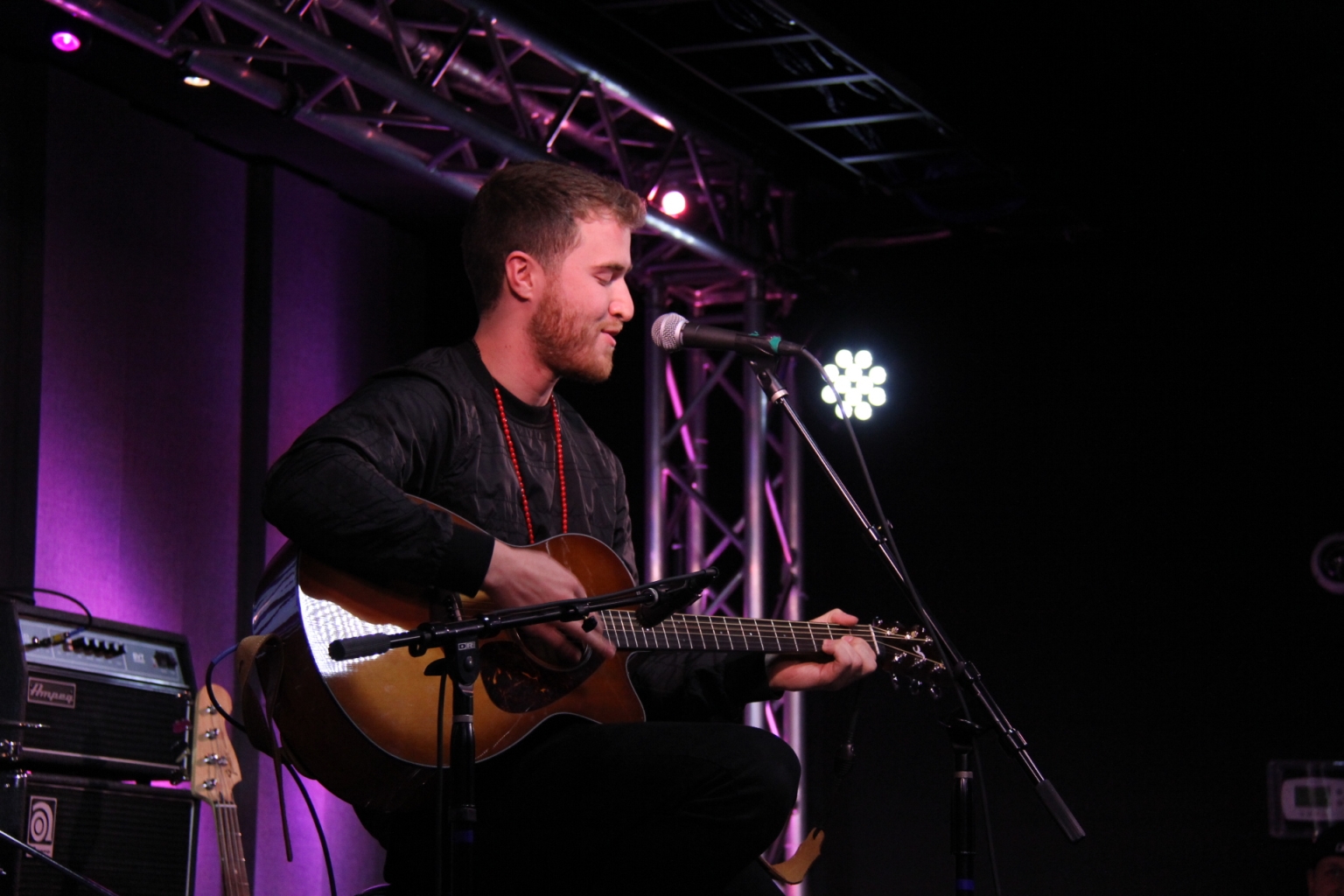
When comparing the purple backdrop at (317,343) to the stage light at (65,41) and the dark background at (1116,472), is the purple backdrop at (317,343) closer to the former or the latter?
the dark background at (1116,472)

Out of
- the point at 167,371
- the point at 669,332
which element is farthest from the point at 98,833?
the point at 167,371

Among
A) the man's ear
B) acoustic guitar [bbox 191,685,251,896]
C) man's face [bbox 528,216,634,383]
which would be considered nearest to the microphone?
man's face [bbox 528,216,634,383]

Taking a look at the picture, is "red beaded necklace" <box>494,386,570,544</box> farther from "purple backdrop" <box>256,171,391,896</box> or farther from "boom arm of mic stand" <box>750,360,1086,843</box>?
"purple backdrop" <box>256,171,391,896</box>

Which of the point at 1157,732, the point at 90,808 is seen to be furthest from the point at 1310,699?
the point at 90,808

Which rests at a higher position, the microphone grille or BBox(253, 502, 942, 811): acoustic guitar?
the microphone grille

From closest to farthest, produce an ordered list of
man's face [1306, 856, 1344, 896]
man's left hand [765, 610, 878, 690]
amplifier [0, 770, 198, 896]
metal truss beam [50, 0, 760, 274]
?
man's left hand [765, 610, 878, 690] → amplifier [0, 770, 198, 896] → metal truss beam [50, 0, 760, 274] → man's face [1306, 856, 1344, 896]

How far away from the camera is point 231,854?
14.1 feet

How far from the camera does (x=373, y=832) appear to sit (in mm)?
2883

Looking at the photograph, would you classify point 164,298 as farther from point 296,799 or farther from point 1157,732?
point 1157,732

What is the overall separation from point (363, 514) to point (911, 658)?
122 cm

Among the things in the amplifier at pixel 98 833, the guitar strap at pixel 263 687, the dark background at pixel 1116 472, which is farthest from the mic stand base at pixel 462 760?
the dark background at pixel 1116 472

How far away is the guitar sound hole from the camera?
2.72m

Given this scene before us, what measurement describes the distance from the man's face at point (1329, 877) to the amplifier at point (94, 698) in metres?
4.21

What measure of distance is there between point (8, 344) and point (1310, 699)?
19.9 feet
